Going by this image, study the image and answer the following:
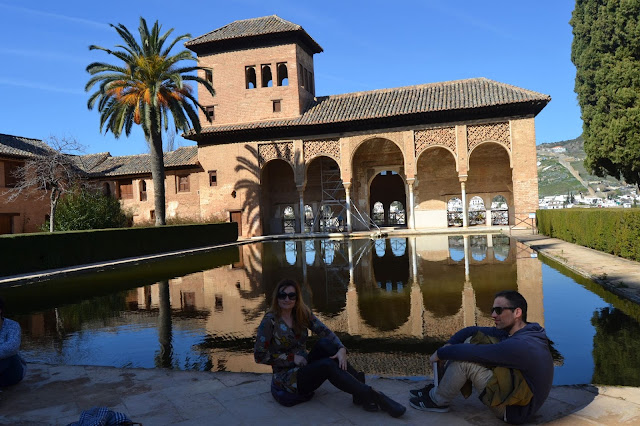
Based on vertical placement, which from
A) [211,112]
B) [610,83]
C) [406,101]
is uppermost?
[211,112]

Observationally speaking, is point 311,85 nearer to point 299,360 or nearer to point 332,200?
point 332,200

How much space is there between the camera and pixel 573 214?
15938 mm

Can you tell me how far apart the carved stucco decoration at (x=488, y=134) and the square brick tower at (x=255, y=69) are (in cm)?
949

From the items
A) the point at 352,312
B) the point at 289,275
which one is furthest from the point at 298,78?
the point at 352,312

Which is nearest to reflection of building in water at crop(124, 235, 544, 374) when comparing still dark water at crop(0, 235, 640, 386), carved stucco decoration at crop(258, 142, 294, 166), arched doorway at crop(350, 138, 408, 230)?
still dark water at crop(0, 235, 640, 386)

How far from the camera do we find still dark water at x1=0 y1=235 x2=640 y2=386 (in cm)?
488

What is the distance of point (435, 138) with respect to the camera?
26.1 metres

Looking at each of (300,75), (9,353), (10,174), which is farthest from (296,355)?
(300,75)

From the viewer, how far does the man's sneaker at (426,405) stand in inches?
123

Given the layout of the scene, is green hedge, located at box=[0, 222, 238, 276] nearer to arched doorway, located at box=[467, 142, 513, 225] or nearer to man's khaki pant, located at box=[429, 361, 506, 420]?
man's khaki pant, located at box=[429, 361, 506, 420]

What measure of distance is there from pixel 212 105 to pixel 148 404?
27950mm

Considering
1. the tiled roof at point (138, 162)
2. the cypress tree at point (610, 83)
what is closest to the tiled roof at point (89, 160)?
the tiled roof at point (138, 162)

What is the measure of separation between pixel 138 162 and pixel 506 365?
3228cm

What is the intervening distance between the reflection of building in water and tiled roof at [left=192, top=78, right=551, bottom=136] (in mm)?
12225
